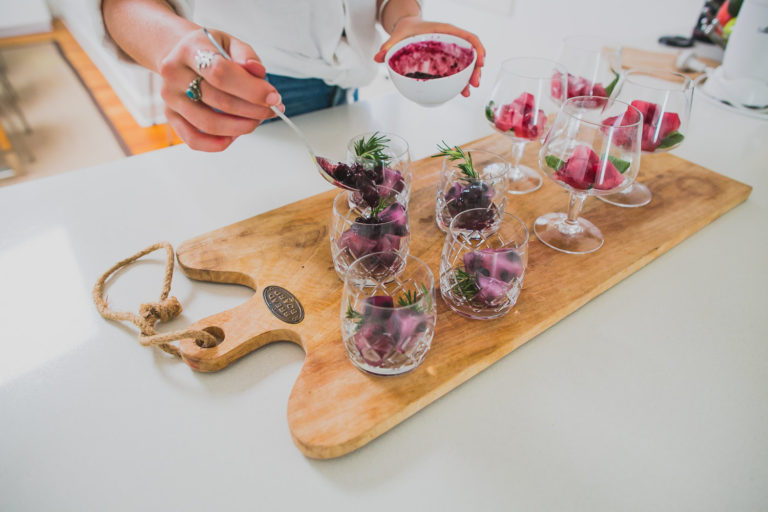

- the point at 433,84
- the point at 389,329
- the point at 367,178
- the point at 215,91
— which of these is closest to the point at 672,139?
the point at 433,84

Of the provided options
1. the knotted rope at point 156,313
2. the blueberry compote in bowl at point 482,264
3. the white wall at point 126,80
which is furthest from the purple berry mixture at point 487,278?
the white wall at point 126,80

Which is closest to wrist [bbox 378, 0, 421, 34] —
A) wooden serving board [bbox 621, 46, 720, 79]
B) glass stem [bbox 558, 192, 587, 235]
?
glass stem [bbox 558, 192, 587, 235]

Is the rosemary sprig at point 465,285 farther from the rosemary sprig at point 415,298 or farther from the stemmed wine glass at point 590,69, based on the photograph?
the stemmed wine glass at point 590,69

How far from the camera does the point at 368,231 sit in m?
0.63

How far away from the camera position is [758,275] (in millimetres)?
781

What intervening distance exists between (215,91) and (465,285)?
0.44 metres

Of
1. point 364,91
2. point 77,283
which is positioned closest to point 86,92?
point 364,91

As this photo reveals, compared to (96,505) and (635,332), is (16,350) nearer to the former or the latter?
(96,505)

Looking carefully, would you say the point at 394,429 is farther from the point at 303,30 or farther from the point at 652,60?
the point at 652,60

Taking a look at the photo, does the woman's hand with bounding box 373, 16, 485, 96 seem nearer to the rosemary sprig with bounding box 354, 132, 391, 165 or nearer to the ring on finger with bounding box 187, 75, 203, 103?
the rosemary sprig with bounding box 354, 132, 391, 165

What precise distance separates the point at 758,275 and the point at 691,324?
0.67ft

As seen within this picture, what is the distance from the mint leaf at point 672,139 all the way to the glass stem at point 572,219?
195mm

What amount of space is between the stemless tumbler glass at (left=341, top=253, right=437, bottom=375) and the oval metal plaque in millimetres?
106

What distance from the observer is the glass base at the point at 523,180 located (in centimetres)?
94
